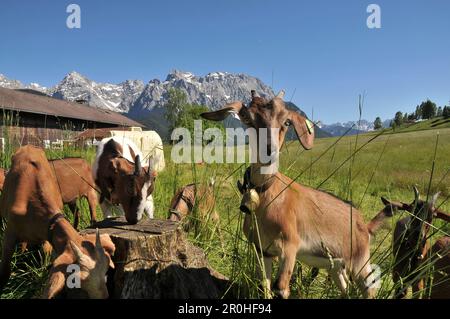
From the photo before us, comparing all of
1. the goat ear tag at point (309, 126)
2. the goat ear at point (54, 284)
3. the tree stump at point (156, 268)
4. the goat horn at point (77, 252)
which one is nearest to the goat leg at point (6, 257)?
the tree stump at point (156, 268)

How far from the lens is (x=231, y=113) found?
2990mm

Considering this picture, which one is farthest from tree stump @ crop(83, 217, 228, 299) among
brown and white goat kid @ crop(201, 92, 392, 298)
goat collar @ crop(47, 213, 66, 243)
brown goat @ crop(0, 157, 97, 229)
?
brown goat @ crop(0, 157, 97, 229)

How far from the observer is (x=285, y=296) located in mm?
2732

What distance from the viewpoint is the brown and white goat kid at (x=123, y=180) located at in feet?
13.1

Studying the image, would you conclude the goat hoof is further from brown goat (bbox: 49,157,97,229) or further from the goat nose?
brown goat (bbox: 49,157,97,229)

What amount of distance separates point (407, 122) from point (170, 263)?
2.25 meters

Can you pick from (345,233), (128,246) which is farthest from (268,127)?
(128,246)

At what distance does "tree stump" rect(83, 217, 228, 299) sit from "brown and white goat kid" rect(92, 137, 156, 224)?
25.5 inches

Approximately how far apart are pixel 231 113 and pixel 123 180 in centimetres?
202

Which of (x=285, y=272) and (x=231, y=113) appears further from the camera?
(x=231, y=113)

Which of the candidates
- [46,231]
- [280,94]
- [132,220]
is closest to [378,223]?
[280,94]

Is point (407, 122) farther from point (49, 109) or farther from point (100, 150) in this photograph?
point (49, 109)

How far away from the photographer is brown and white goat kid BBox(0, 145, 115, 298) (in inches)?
95.5

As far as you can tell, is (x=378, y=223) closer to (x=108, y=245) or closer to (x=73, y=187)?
(x=108, y=245)
